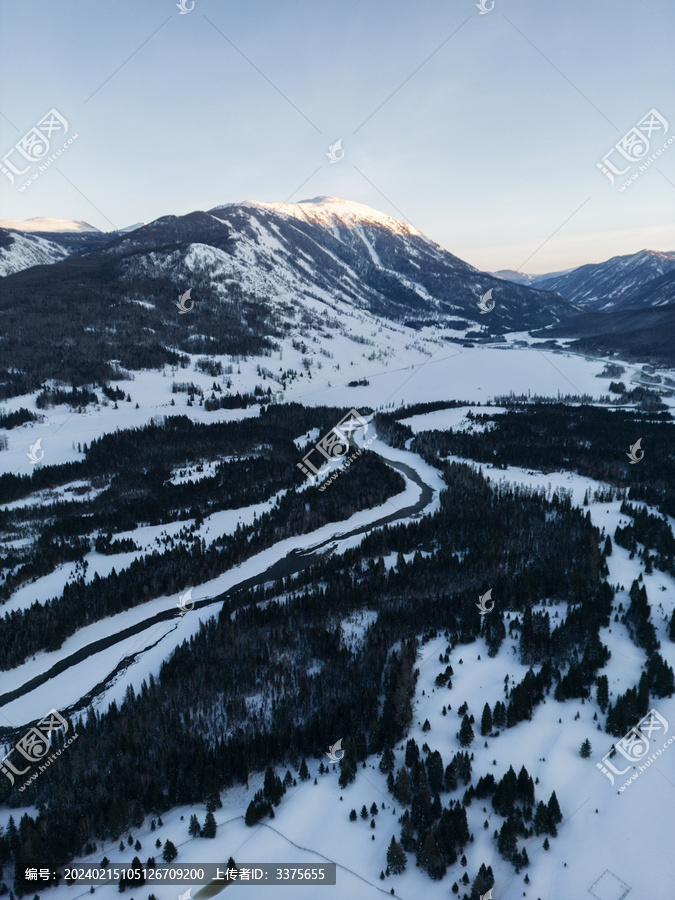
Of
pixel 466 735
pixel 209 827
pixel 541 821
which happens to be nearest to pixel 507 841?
pixel 541 821

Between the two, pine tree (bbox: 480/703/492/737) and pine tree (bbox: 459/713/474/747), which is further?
pine tree (bbox: 480/703/492/737)

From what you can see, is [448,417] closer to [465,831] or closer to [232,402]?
[232,402]

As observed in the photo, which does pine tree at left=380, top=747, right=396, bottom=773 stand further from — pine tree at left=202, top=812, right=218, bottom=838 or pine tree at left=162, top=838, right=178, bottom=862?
pine tree at left=162, top=838, right=178, bottom=862

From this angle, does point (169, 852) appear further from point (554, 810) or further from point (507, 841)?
point (554, 810)

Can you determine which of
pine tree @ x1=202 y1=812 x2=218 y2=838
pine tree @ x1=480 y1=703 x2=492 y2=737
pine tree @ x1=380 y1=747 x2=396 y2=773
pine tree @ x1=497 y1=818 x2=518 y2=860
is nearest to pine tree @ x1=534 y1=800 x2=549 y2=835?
pine tree @ x1=497 y1=818 x2=518 y2=860

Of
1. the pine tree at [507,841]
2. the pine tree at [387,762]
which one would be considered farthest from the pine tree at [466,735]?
the pine tree at [507,841]

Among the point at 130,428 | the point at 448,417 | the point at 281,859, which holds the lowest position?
the point at 130,428

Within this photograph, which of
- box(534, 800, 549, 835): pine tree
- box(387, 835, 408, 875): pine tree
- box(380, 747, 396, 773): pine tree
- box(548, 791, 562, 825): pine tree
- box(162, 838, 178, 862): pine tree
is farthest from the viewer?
box(380, 747, 396, 773): pine tree

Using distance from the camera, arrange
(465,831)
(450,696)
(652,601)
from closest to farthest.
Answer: (465,831) < (450,696) < (652,601)

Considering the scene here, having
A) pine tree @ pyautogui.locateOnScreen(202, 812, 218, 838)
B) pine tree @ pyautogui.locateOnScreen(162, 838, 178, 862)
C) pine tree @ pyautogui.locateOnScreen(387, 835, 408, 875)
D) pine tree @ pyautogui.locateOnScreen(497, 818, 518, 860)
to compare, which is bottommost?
pine tree @ pyautogui.locateOnScreen(162, 838, 178, 862)

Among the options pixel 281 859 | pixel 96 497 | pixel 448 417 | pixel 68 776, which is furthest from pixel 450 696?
pixel 448 417
